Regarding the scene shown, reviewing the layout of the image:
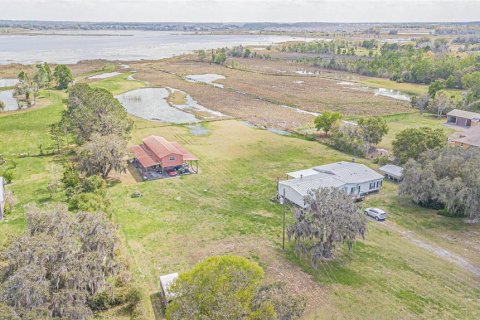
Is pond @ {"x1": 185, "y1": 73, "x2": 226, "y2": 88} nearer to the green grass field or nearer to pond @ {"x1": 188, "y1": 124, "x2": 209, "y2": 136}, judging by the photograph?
pond @ {"x1": 188, "y1": 124, "x2": 209, "y2": 136}

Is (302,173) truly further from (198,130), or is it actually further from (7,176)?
(7,176)

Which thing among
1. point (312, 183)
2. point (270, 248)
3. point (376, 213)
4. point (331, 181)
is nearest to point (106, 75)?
point (312, 183)

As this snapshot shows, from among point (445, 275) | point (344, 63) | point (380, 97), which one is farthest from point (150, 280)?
point (344, 63)

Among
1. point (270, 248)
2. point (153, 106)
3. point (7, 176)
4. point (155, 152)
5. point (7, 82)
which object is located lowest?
point (270, 248)

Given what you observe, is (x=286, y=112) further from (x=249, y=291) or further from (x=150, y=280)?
(x=249, y=291)

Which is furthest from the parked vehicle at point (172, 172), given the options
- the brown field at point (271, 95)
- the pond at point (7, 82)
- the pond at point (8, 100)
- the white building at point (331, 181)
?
the pond at point (7, 82)
